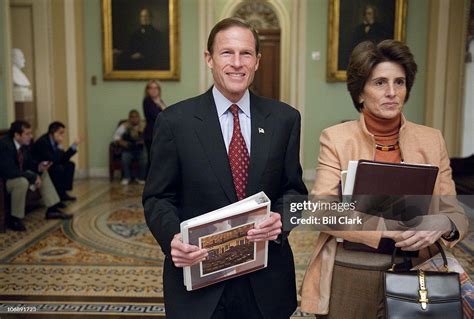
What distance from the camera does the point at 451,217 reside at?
174 centimetres

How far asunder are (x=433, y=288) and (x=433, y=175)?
13.8 inches

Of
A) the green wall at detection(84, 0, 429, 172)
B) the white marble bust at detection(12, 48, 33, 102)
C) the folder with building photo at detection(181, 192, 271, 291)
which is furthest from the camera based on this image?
the green wall at detection(84, 0, 429, 172)

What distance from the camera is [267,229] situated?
1.66 m

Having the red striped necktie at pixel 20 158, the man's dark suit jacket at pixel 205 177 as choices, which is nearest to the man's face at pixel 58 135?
the red striped necktie at pixel 20 158

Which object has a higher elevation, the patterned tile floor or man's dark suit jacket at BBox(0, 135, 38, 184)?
man's dark suit jacket at BBox(0, 135, 38, 184)

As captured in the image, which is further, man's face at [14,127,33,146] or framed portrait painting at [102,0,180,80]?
framed portrait painting at [102,0,180,80]

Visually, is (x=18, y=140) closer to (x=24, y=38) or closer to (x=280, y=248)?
(x=24, y=38)

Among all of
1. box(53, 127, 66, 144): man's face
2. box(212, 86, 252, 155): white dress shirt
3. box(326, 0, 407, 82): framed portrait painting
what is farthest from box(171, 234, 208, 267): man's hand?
box(326, 0, 407, 82): framed portrait painting

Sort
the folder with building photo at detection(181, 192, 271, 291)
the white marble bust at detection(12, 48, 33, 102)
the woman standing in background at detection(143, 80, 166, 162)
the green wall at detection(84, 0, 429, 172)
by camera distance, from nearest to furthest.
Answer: the folder with building photo at detection(181, 192, 271, 291), the white marble bust at detection(12, 48, 33, 102), the woman standing in background at detection(143, 80, 166, 162), the green wall at detection(84, 0, 429, 172)

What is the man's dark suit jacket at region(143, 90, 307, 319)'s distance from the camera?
5.86ft

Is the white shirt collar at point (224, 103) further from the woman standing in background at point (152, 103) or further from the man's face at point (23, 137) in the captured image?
the woman standing in background at point (152, 103)

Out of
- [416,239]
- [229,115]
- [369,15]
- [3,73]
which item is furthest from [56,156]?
[416,239]

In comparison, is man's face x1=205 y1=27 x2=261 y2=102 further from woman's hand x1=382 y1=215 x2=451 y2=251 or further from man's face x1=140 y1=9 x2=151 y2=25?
man's face x1=140 y1=9 x2=151 y2=25

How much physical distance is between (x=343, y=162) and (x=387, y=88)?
288 mm
